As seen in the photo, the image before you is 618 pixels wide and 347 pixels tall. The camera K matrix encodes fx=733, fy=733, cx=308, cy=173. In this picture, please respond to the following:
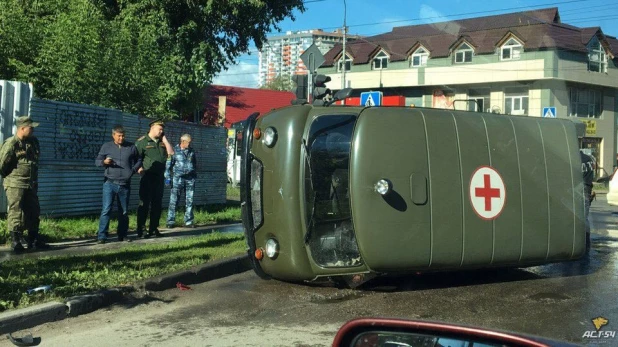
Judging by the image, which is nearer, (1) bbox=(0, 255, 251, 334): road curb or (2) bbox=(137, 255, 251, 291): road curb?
(1) bbox=(0, 255, 251, 334): road curb

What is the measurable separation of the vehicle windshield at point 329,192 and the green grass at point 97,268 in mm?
2100

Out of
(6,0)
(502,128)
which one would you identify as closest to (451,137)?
(502,128)

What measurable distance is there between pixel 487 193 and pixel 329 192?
179cm

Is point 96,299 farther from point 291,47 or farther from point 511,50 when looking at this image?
point 291,47

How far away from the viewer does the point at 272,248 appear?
25.9 feet

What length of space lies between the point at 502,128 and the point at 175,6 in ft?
65.8

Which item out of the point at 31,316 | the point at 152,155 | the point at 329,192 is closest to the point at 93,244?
the point at 152,155

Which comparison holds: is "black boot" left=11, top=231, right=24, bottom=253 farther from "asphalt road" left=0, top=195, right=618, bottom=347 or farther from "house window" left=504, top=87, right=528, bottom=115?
"house window" left=504, top=87, right=528, bottom=115

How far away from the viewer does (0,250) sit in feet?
32.4

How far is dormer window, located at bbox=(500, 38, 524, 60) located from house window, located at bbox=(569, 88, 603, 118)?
205 inches

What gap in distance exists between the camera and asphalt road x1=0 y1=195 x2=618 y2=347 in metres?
6.38

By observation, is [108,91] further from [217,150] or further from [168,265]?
[168,265]

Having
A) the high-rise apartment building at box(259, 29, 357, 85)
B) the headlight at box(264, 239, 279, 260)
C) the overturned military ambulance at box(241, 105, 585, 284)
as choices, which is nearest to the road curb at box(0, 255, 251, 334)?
the overturned military ambulance at box(241, 105, 585, 284)

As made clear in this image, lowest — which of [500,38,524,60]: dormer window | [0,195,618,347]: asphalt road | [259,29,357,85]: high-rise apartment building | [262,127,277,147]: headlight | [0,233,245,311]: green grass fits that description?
[0,195,618,347]: asphalt road
